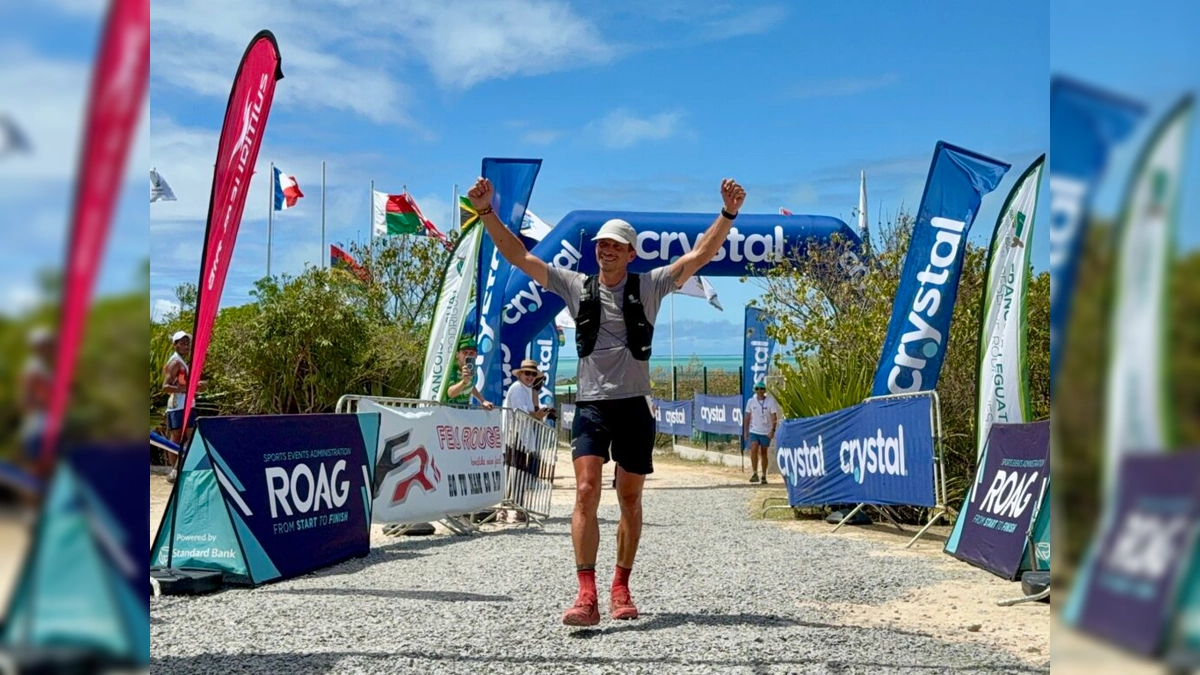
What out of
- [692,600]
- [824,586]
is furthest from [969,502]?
[692,600]

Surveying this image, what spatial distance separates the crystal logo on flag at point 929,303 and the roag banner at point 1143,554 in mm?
9044

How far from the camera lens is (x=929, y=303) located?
32.6ft

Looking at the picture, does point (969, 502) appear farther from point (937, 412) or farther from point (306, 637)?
Answer: point (306, 637)

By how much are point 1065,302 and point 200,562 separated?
20.8ft

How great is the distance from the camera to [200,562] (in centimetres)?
661

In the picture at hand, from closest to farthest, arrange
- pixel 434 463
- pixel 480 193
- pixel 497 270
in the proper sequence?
1. pixel 480 193
2. pixel 434 463
3. pixel 497 270

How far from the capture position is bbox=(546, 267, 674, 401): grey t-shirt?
188 inches

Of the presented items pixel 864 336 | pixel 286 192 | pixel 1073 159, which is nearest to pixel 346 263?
pixel 286 192

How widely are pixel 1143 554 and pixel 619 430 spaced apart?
3778 millimetres

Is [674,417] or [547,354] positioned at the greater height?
[547,354]

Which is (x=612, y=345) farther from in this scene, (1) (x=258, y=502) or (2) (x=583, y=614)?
(1) (x=258, y=502)

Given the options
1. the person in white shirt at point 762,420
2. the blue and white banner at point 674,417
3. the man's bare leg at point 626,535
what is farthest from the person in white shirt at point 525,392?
the blue and white banner at point 674,417

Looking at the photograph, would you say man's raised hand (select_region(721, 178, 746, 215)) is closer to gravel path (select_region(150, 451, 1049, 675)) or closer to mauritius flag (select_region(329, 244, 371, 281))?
gravel path (select_region(150, 451, 1049, 675))

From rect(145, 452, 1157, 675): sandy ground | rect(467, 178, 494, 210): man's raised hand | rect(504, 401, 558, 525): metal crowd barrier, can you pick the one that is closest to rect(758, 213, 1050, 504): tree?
rect(145, 452, 1157, 675): sandy ground
